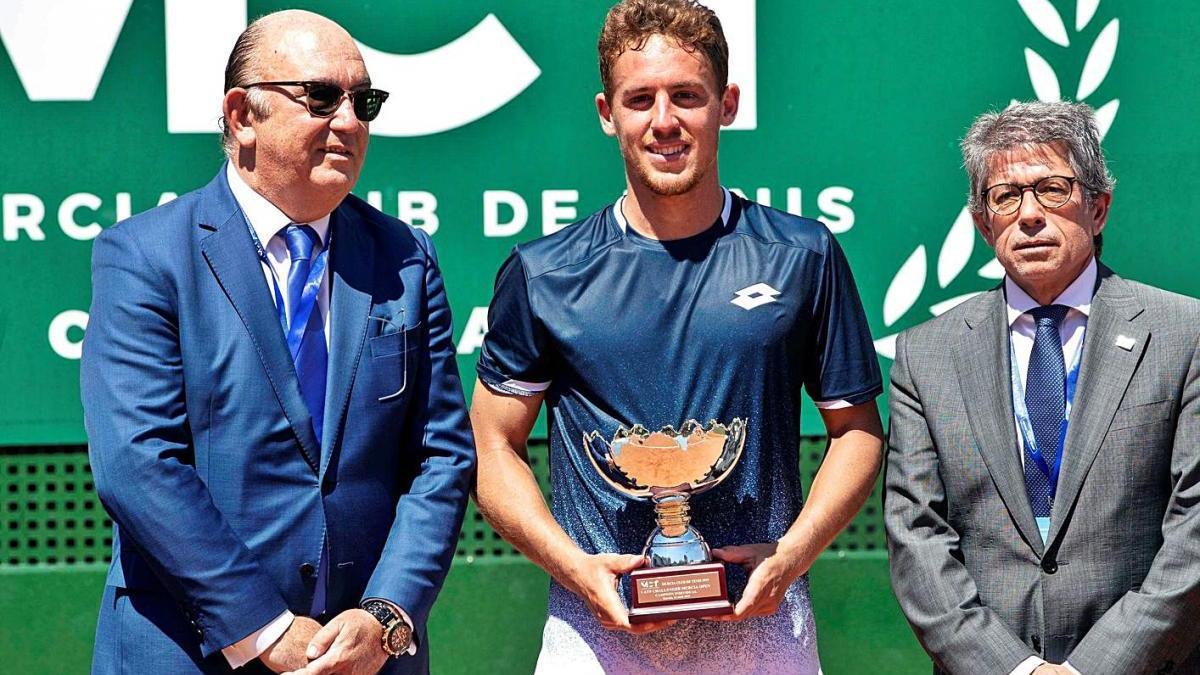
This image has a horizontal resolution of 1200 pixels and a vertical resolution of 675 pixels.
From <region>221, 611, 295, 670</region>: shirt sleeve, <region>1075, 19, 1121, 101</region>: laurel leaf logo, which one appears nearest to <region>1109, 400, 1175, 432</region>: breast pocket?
<region>221, 611, 295, 670</region>: shirt sleeve

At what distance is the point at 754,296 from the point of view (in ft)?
10.3

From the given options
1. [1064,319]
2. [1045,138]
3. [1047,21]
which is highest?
[1047,21]

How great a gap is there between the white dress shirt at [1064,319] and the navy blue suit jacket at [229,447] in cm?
119

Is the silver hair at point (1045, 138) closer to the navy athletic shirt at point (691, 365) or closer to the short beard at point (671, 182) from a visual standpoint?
the navy athletic shirt at point (691, 365)

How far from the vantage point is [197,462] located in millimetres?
2840

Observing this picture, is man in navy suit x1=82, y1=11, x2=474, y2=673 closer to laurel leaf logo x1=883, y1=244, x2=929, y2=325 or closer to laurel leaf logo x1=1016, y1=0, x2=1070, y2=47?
laurel leaf logo x1=883, y1=244, x2=929, y2=325

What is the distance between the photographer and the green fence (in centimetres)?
457

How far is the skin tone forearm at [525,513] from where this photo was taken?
3.06 metres

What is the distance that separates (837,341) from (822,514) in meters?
0.35

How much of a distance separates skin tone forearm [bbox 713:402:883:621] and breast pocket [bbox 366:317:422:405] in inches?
27.8

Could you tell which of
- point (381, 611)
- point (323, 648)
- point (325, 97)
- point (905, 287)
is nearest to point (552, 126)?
point (905, 287)

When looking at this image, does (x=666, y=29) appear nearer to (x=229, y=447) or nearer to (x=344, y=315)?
(x=344, y=315)

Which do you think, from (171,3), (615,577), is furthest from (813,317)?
(171,3)

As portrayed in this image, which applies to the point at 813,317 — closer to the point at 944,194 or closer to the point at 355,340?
the point at 355,340
